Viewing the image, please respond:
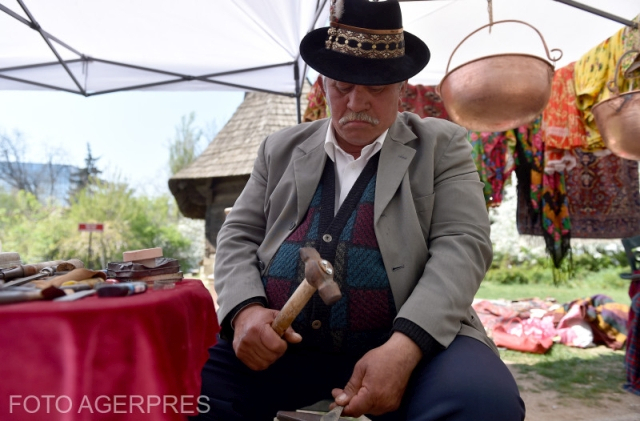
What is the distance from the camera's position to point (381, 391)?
126 cm

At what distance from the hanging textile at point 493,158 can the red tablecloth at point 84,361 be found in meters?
3.96

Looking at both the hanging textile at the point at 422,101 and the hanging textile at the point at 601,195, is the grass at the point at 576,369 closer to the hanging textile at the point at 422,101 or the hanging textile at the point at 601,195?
the hanging textile at the point at 601,195

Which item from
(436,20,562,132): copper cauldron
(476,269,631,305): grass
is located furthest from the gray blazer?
(476,269,631,305): grass

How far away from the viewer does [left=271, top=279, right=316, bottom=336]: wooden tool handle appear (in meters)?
1.25

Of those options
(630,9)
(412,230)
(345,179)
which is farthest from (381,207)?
(630,9)

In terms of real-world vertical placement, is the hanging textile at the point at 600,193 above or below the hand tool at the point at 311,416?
above

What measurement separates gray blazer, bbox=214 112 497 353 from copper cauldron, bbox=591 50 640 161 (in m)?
1.66

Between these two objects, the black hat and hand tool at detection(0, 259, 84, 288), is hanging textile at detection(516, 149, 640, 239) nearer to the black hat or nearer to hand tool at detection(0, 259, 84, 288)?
the black hat

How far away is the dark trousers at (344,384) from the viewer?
120 cm

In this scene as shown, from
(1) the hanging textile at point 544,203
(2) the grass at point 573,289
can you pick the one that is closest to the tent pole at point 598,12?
(1) the hanging textile at point 544,203

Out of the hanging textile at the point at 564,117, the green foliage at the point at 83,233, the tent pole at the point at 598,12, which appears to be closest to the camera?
the tent pole at the point at 598,12

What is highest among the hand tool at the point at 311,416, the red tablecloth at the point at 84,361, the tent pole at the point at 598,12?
the tent pole at the point at 598,12

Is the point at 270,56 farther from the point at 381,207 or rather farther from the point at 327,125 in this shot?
the point at 381,207

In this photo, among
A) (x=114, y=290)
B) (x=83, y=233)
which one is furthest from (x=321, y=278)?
(x=83, y=233)
